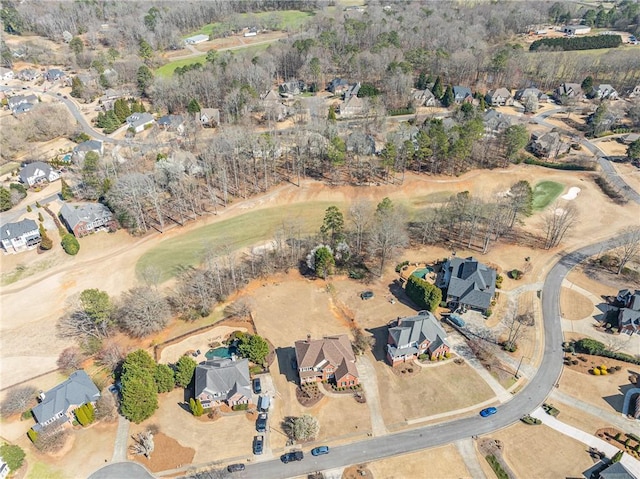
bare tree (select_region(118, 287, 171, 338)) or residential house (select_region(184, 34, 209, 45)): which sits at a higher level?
residential house (select_region(184, 34, 209, 45))

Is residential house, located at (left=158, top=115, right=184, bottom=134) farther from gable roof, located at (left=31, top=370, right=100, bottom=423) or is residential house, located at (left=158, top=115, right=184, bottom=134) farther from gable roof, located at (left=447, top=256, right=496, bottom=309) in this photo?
gable roof, located at (left=447, top=256, right=496, bottom=309)

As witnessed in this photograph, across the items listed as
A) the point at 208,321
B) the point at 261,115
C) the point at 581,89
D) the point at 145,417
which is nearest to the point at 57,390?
the point at 145,417

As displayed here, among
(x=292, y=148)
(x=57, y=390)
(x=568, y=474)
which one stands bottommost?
(x=568, y=474)

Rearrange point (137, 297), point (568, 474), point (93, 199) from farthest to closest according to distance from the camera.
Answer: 1. point (93, 199)
2. point (137, 297)
3. point (568, 474)

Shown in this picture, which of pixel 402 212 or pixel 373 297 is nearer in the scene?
pixel 373 297

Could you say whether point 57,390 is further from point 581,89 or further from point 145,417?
point 581,89

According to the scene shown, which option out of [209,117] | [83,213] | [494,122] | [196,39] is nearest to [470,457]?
[83,213]

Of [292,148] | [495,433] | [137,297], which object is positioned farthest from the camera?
[292,148]

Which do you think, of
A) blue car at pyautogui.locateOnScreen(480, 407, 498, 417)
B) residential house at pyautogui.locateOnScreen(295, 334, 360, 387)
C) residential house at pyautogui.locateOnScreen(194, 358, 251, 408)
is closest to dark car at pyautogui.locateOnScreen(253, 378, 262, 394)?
residential house at pyautogui.locateOnScreen(194, 358, 251, 408)
